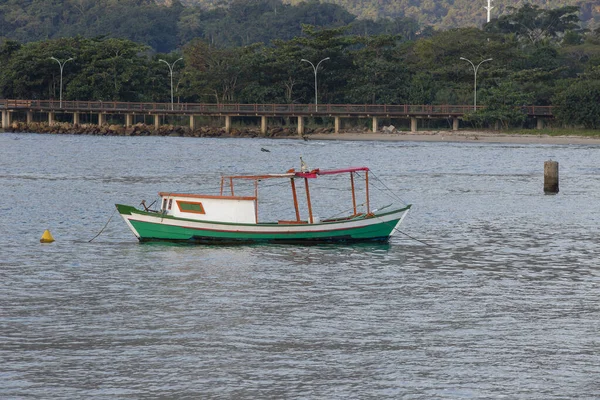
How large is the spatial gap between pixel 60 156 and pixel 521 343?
96.4 metres

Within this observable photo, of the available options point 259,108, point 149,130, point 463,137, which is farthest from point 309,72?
point 463,137

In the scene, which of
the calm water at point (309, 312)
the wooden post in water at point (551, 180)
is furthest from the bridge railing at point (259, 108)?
the calm water at point (309, 312)

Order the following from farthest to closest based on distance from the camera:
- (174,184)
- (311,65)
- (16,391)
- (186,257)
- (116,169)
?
(311,65) < (116,169) < (174,184) < (186,257) < (16,391)

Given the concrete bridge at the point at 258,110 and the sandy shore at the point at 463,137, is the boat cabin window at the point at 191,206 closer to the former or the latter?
the sandy shore at the point at 463,137

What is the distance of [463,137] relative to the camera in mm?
153625

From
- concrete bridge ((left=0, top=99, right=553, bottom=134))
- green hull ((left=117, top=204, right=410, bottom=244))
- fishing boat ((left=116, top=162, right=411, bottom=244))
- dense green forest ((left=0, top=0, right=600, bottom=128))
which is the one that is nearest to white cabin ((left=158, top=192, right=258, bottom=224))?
fishing boat ((left=116, top=162, right=411, bottom=244))

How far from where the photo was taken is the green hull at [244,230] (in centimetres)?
4228

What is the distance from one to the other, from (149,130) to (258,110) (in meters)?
23.3

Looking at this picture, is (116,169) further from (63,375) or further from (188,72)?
(188,72)

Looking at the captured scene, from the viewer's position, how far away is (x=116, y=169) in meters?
96.0

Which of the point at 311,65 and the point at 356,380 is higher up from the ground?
the point at 311,65

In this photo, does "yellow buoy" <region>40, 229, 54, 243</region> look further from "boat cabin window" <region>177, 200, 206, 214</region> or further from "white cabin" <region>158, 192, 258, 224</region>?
"boat cabin window" <region>177, 200, 206, 214</region>

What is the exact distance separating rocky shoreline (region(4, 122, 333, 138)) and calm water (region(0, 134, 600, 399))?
368ft

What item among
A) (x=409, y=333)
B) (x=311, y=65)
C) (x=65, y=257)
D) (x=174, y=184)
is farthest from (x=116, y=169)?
(x=311, y=65)
